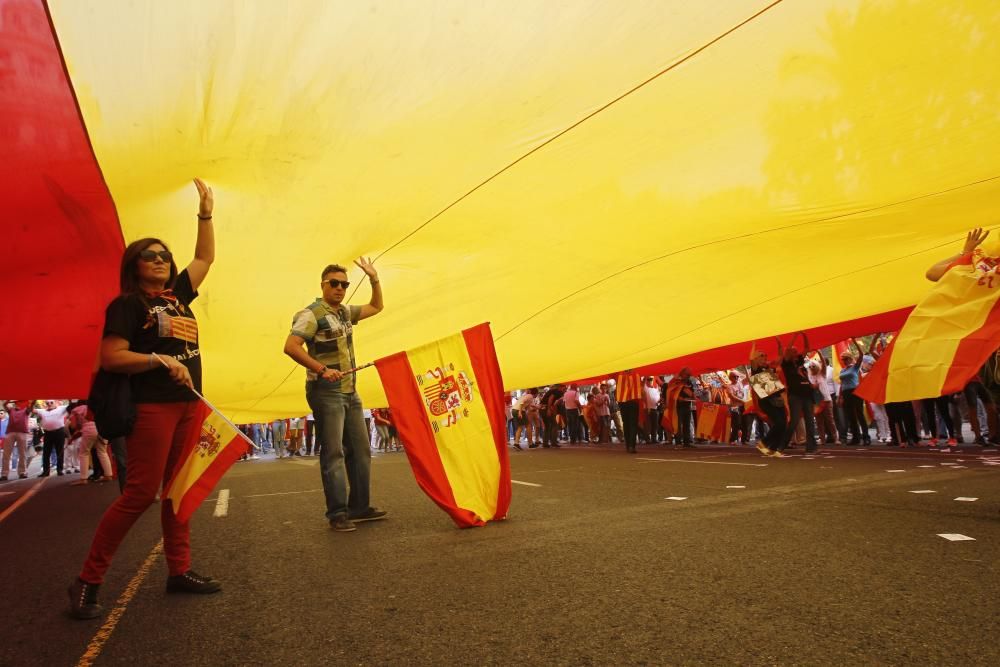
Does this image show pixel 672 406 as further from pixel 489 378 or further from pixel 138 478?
pixel 138 478

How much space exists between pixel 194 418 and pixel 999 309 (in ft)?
15.9

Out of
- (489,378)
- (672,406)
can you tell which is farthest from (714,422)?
(489,378)

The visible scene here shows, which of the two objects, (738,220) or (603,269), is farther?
(603,269)

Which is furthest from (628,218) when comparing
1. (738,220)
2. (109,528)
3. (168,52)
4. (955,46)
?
(109,528)

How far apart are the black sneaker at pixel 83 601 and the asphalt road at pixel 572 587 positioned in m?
0.05

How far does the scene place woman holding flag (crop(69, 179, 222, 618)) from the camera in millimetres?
3029

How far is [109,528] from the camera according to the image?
305 centimetres

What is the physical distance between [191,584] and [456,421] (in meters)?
2.27

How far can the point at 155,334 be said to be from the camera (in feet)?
10.5

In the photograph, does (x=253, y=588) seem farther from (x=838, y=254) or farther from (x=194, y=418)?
(x=838, y=254)

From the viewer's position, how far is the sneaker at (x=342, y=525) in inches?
192

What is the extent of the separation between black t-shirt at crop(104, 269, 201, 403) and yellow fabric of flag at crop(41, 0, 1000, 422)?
1.06 m

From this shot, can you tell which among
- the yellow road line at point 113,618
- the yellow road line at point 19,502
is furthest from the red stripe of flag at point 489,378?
the yellow road line at point 19,502

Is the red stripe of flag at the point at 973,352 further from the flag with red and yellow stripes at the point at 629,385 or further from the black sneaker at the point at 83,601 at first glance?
the flag with red and yellow stripes at the point at 629,385
